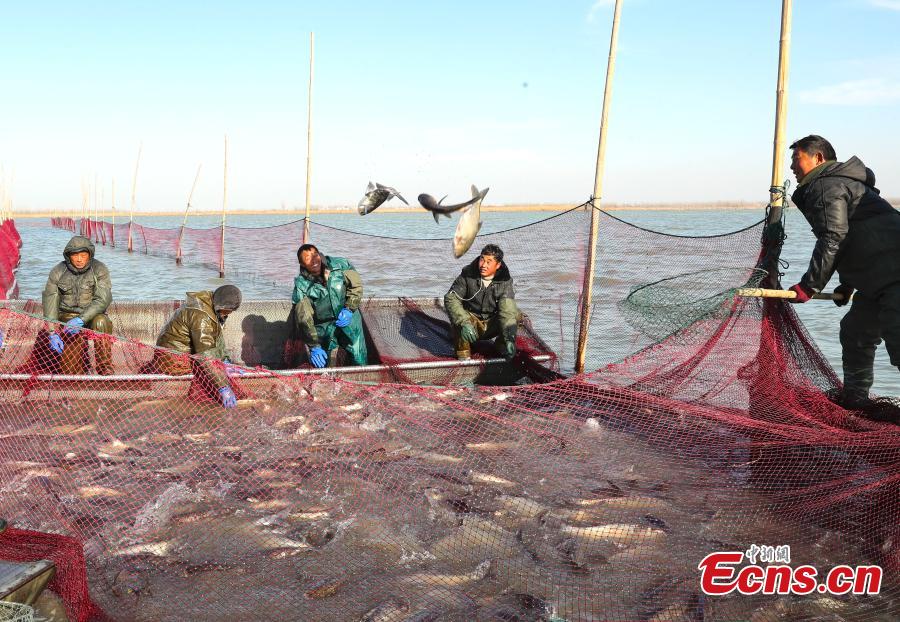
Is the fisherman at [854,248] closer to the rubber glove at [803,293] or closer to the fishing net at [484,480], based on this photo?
the rubber glove at [803,293]

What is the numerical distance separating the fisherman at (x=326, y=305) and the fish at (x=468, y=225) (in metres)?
2.05

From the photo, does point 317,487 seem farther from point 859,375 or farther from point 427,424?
point 859,375


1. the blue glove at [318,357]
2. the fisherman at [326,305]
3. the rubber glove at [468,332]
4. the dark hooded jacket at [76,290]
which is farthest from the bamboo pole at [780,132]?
the dark hooded jacket at [76,290]

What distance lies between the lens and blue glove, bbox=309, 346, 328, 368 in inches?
307

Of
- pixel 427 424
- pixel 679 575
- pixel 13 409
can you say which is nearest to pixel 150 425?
pixel 13 409

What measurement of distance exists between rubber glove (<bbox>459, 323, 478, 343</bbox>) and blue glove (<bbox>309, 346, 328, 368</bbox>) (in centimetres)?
162

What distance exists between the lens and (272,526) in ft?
15.2

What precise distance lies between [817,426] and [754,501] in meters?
0.70

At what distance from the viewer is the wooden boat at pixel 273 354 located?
6578mm

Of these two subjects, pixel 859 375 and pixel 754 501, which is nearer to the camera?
pixel 754 501

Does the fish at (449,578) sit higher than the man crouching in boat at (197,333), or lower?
lower

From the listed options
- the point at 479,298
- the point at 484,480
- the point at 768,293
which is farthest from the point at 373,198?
the point at 768,293

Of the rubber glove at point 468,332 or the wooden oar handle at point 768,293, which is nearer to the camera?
the wooden oar handle at point 768,293

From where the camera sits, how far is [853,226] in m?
4.98
